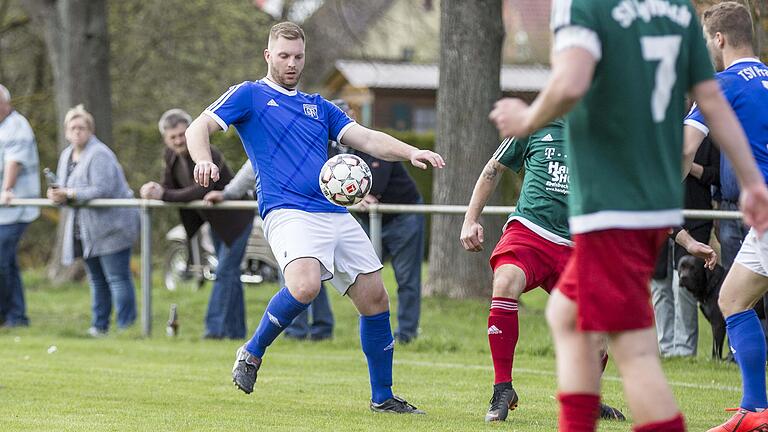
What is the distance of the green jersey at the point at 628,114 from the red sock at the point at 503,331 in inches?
109

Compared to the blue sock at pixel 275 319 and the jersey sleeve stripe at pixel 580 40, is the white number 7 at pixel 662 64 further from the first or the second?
the blue sock at pixel 275 319

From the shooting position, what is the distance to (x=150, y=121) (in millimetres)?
27312

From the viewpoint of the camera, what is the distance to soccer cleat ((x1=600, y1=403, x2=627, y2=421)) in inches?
288

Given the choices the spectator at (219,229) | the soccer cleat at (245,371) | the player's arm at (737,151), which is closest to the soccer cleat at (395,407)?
the soccer cleat at (245,371)

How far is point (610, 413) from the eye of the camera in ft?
24.1

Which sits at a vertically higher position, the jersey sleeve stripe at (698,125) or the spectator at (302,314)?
the jersey sleeve stripe at (698,125)

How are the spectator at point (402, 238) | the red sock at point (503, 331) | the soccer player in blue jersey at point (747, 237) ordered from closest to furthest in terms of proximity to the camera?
the soccer player in blue jersey at point (747, 237) < the red sock at point (503, 331) < the spectator at point (402, 238)

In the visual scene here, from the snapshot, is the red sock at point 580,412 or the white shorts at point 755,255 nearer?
the red sock at point 580,412

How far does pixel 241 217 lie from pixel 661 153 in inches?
344

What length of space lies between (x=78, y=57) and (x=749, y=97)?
43.8 ft

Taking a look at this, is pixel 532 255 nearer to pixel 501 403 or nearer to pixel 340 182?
pixel 501 403

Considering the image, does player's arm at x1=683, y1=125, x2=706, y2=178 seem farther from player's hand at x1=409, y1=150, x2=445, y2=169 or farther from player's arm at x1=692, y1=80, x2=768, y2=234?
player's arm at x1=692, y1=80, x2=768, y2=234

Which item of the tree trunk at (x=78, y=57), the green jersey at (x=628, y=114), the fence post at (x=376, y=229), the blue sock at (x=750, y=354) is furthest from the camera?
the tree trunk at (x=78, y=57)

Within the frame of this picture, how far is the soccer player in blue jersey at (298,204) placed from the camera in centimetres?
723
